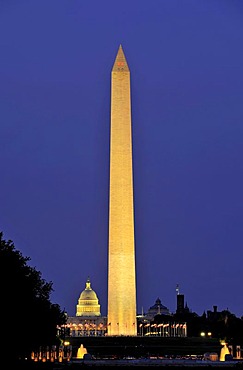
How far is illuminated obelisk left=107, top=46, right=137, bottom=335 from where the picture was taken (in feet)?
330

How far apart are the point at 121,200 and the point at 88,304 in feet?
274

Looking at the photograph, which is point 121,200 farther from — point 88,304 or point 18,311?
point 88,304

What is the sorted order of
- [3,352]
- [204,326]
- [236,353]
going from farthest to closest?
[204,326]
[236,353]
[3,352]

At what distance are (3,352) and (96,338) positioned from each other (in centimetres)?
4575

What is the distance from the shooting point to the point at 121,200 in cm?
10062

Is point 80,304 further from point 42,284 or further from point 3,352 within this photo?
point 3,352

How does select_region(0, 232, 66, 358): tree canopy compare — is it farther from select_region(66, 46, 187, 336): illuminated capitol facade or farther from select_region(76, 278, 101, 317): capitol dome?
select_region(76, 278, 101, 317): capitol dome

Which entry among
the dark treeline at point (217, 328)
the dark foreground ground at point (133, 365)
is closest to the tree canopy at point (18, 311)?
the dark foreground ground at point (133, 365)

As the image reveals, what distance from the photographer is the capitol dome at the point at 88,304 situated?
7116 inches

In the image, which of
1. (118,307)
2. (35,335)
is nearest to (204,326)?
(118,307)

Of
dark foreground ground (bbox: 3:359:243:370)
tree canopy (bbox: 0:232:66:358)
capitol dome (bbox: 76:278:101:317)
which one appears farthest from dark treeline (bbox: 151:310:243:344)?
tree canopy (bbox: 0:232:66:358)

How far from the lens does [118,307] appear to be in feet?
336

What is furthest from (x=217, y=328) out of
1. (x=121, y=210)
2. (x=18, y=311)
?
(x=18, y=311)

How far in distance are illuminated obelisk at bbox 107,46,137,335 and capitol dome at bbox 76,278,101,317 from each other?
7800 cm
